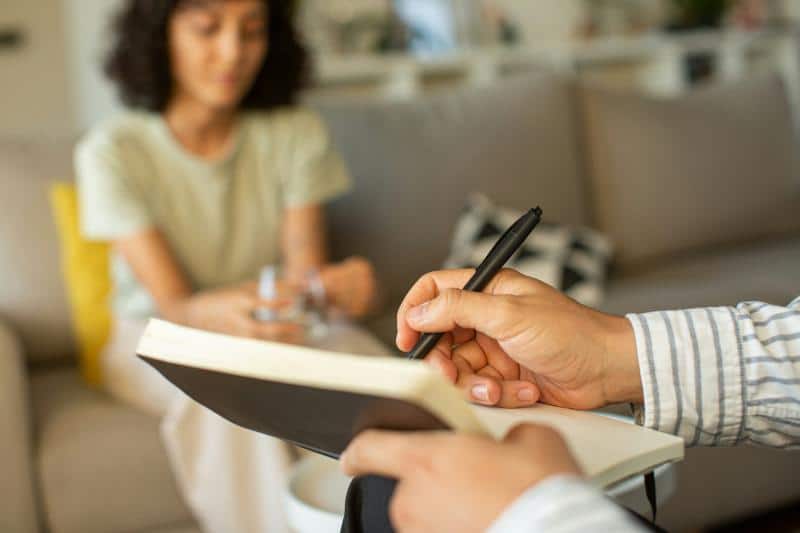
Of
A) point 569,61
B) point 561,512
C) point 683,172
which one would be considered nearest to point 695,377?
point 561,512

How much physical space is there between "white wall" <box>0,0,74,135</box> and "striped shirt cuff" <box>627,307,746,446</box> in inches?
105

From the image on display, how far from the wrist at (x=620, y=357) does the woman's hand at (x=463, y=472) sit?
0.19 m

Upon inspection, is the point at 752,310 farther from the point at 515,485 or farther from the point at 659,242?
the point at 659,242

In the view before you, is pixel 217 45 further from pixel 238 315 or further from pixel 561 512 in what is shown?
pixel 561 512

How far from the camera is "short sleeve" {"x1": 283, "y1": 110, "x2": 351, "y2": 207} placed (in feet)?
5.82

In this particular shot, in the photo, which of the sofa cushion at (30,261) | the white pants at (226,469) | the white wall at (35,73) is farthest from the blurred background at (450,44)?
the white pants at (226,469)

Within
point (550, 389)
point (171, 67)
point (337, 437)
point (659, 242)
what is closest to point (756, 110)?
point (659, 242)

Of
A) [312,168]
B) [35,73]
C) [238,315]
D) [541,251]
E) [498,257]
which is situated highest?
[35,73]

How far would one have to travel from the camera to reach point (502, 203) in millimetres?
2039

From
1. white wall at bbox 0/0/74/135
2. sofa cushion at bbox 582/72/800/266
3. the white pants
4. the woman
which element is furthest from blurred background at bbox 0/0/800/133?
the white pants

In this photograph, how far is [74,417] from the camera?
1532mm

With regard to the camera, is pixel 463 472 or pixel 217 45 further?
pixel 217 45

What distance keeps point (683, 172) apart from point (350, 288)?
0.99 metres

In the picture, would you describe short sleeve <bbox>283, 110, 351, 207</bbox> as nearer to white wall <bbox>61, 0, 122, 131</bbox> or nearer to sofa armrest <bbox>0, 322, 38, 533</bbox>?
sofa armrest <bbox>0, 322, 38, 533</bbox>
